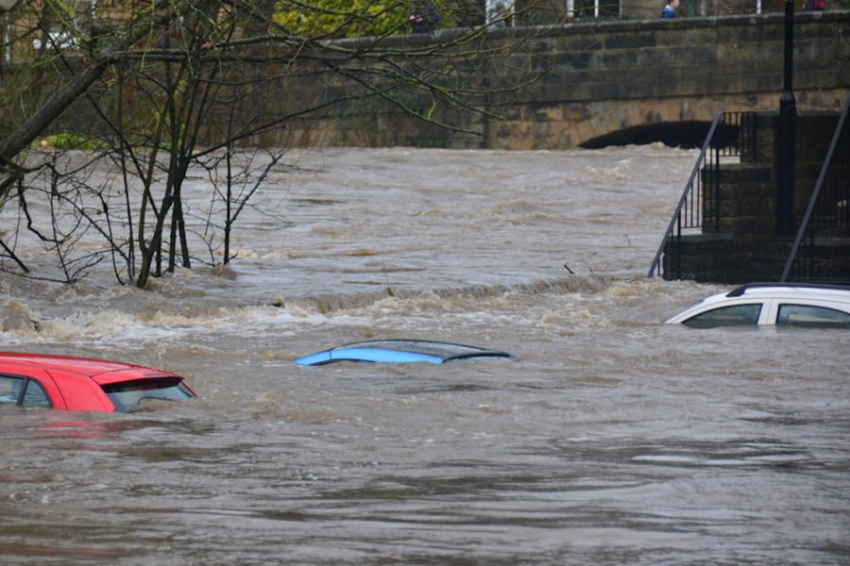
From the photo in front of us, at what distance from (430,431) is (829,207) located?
12762 mm

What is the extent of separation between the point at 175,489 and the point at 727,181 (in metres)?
14.3

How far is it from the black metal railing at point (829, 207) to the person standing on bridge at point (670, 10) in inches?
687

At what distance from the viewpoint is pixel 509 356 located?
13.6 metres

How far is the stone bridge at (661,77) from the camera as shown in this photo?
37.4 metres

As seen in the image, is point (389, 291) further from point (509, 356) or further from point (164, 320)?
point (509, 356)

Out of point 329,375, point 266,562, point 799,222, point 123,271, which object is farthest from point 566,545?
point 799,222

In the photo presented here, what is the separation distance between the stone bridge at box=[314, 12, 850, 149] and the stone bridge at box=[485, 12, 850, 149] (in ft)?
0.08

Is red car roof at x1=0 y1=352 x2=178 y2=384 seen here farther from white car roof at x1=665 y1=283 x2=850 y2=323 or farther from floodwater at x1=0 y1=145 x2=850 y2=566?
white car roof at x1=665 y1=283 x2=850 y2=323

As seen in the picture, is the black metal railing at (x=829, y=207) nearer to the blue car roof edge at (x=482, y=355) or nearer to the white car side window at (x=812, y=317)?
the white car side window at (x=812, y=317)

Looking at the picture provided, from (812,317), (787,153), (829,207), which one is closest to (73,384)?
(812,317)

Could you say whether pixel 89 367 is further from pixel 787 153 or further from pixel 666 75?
pixel 666 75

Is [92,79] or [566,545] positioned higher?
[92,79]

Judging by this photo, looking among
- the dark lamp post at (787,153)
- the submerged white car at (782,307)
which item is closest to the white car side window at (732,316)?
the submerged white car at (782,307)

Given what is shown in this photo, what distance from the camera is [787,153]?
70.8 feet
